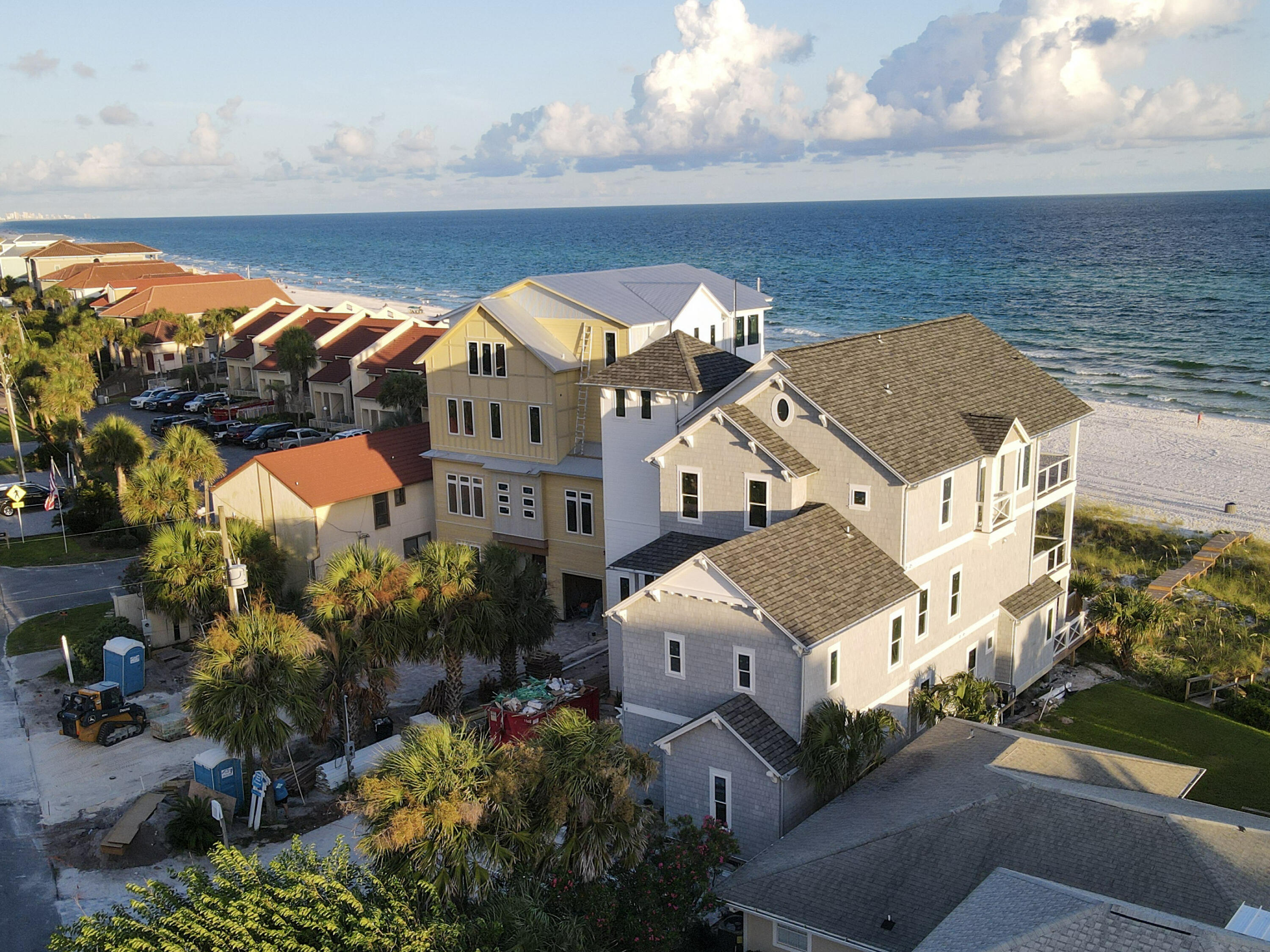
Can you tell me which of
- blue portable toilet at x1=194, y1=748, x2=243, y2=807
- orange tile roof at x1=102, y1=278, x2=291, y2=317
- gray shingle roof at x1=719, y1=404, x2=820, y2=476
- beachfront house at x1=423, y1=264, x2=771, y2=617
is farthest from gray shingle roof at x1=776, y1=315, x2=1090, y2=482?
orange tile roof at x1=102, y1=278, x2=291, y2=317

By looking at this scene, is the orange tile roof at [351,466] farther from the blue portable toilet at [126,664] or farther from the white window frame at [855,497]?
the white window frame at [855,497]

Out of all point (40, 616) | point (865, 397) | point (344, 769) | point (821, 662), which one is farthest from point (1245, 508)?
point (40, 616)

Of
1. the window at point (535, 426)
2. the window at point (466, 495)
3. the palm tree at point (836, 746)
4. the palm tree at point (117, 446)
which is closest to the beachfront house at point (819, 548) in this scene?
the palm tree at point (836, 746)

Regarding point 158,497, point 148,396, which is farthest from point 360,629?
point 148,396

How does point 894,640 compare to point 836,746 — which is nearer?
point 836,746

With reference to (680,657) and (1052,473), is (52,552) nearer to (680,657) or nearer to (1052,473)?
(680,657)

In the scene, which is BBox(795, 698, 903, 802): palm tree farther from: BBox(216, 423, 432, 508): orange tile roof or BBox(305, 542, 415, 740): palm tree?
BBox(216, 423, 432, 508): orange tile roof
